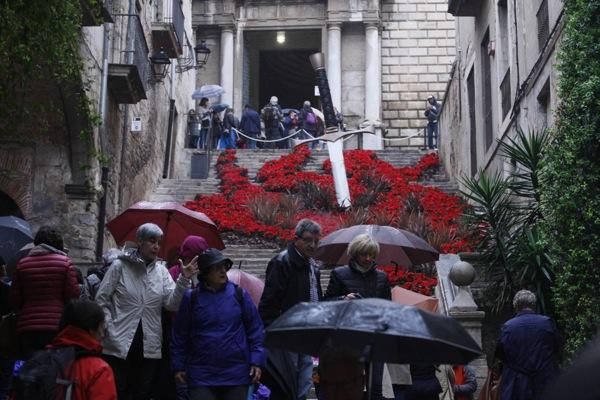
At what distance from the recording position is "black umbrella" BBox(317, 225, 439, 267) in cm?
1017

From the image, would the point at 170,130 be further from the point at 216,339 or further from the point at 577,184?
the point at 216,339

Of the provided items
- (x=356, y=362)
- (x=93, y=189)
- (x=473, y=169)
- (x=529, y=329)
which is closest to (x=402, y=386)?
(x=529, y=329)

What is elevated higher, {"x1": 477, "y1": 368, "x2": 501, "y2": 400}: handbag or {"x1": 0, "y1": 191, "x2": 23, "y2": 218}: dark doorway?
{"x1": 0, "y1": 191, "x2": 23, "y2": 218}: dark doorway

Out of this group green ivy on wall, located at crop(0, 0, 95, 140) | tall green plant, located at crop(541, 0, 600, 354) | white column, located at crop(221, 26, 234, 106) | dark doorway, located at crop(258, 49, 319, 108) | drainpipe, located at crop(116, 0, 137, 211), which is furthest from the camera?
dark doorway, located at crop(258, 49, 319, 108)

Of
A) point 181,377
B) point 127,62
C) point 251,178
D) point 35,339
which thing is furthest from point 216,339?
point 251,178

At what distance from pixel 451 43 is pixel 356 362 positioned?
3022cm

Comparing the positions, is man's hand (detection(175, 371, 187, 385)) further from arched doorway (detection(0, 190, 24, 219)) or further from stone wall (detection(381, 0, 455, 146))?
stone wall (detection(381, 0, 455, 146))

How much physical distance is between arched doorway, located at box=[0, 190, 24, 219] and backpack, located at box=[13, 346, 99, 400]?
10.9 meters

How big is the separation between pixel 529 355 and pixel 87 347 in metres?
3.69

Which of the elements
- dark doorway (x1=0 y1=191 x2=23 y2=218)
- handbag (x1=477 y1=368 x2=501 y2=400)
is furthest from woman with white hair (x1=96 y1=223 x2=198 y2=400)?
dark doorway (x1=0 y1=191 x2=23 y2=218)

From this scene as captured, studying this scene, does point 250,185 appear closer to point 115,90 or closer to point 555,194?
point 115,90

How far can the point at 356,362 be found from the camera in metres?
5.81

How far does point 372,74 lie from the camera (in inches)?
1356

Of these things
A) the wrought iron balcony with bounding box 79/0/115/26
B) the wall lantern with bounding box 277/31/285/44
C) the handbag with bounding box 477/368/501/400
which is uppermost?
the wall lantern with bounding box 277/31/285/44
